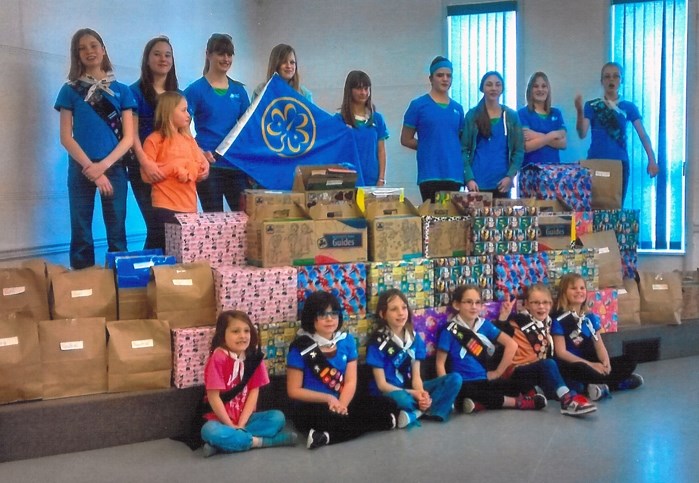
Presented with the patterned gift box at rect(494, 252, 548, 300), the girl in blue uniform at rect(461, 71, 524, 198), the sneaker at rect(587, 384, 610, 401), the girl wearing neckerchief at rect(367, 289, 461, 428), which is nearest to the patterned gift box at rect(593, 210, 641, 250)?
the girl in blue uniform at rect(461, 71, 524, 198)

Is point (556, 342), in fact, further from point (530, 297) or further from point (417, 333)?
point (417, 333)

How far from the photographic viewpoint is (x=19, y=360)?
3215 millimetres

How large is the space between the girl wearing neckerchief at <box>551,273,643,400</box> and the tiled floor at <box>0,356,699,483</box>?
1.09 ft

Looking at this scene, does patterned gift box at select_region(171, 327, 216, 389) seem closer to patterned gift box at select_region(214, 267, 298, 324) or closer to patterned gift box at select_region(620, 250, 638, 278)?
patterned gift box at select_region(214, 267, 298, 324)

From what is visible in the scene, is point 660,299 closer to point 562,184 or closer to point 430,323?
point 562,184

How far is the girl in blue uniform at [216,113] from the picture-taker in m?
4.41

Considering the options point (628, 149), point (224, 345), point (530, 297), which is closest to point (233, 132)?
point (224, 345)

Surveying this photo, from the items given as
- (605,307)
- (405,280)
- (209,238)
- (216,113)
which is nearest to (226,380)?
(209,238)

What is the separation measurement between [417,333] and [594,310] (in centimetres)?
110

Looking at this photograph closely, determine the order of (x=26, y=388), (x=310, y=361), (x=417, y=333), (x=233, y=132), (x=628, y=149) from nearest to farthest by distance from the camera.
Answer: (x=26, y=388) → (x=310, y=361) → (x=417, y=333) → (x=233, y=132) → (x=628, y=149)

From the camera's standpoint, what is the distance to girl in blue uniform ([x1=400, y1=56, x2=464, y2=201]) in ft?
16.1

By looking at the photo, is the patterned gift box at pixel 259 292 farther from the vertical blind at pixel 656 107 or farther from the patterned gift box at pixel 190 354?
the vertical blind at pixel 656 107

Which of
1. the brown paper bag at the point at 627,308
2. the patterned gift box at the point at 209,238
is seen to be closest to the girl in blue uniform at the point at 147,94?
the patterned gift box at the point at 209,238

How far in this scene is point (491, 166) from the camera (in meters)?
5.04
